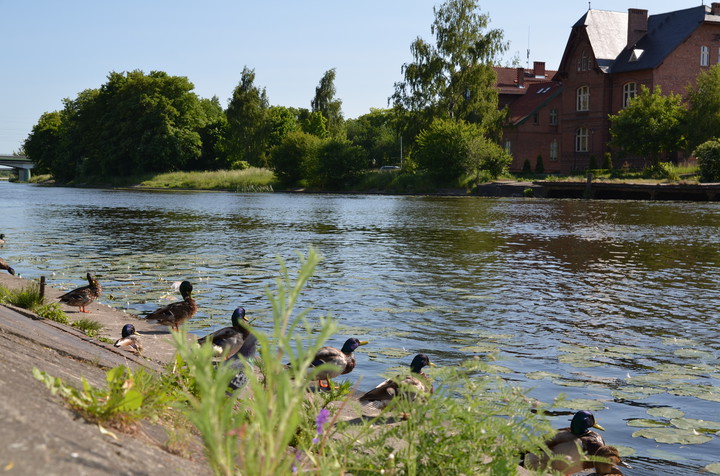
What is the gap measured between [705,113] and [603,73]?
41.6ft

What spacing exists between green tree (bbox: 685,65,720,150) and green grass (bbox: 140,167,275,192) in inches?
1566

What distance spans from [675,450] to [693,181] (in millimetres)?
49194

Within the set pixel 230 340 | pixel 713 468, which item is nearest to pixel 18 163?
pixel 230 340

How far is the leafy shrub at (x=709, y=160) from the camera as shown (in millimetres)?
49656

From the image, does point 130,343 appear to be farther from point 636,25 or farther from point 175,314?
point 636,25

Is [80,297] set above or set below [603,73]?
below

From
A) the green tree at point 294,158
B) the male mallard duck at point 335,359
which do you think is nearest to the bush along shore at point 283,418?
the male mallard duck at point 335,359

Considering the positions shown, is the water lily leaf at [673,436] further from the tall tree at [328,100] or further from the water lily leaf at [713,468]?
the tall tree at [328,100]

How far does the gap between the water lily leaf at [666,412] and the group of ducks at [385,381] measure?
37.3 inches

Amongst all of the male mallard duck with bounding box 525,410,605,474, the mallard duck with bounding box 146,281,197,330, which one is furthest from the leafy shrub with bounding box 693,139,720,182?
the male mallard duck with bounding box 525,410,605,474

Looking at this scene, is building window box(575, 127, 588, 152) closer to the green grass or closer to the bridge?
the green grass

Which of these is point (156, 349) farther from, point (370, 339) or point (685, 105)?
point (685, 105)

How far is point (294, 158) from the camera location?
255 feet

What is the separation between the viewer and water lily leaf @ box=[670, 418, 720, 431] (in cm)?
656
